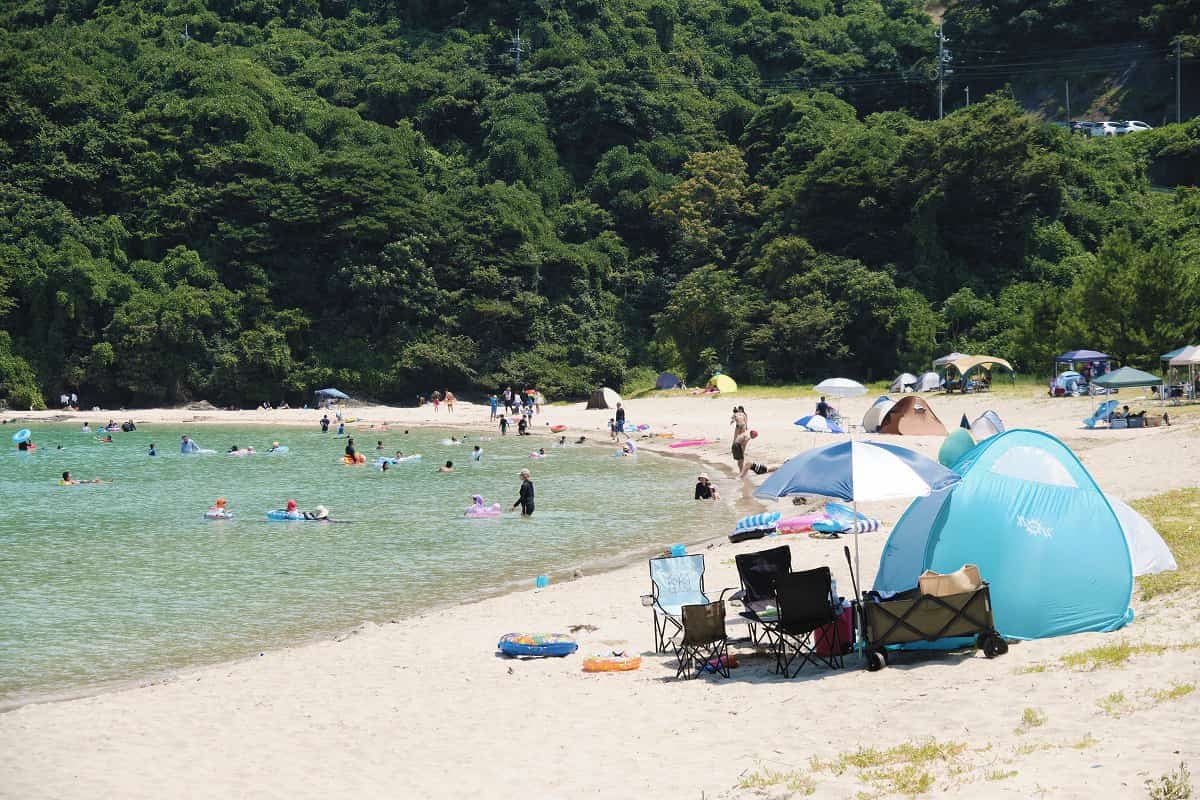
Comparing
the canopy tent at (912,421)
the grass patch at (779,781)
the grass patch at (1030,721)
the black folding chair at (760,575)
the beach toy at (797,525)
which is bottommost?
the grass patch at (779,781)

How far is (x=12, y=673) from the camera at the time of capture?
1220 centimetres

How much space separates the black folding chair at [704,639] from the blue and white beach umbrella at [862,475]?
1093 millimetres

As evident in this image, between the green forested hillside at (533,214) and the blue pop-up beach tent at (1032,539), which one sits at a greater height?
the green forested hillside at (533,214)

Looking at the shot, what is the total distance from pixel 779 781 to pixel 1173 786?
212 centimetres

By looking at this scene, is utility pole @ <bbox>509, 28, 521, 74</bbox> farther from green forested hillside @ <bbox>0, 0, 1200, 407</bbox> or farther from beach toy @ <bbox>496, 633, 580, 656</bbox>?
beach toy @ <bbox>496, 633, 580, 656</bbox>

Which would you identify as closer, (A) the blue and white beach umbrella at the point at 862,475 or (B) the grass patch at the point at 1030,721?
(B) the grass patch at the point at 1030,721

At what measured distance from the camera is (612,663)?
33.8ft

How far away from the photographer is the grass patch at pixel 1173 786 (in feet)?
18.1

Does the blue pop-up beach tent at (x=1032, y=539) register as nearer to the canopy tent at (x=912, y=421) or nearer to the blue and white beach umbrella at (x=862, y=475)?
the blue and white beach umbrella at (x=862, y=475)

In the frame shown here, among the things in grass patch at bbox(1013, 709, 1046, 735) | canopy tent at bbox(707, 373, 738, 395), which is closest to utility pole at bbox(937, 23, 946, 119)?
canopy tent at bbox(707, 373, 738, 395)

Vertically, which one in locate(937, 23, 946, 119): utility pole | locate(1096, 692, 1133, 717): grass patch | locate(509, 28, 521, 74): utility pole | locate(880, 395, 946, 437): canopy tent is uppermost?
locate(509, 28, 521, 74): utility pole

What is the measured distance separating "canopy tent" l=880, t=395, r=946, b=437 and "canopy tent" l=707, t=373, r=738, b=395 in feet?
61.7

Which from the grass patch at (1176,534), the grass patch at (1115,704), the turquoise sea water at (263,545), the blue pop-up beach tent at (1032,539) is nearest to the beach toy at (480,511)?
the turquoise sea water at (263,545)

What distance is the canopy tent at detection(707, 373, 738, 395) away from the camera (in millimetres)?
49125
